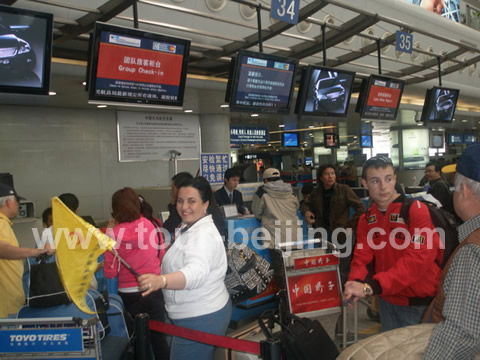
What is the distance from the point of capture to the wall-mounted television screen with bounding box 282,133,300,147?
18.1 metres

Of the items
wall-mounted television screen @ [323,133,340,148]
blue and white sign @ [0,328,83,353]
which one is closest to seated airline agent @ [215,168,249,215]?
blue and white sign @ [0,328,83,353]

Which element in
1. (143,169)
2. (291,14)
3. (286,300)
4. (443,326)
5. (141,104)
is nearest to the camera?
(443,326)

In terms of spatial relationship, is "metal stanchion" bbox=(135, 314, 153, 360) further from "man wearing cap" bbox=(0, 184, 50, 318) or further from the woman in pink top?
A: "man wearing cap" bbox=(0, 184, 50, 318)

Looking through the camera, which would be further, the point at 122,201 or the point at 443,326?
the point at 122,201

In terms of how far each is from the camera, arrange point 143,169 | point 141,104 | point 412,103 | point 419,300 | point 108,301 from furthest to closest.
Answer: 1. point 412,103
2. point 143,169
3. point 141,104
4. point 108,301
5. point 419,300

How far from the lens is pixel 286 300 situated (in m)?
3.86

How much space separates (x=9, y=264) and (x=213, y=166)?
5219mm

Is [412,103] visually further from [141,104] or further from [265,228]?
[141,104]

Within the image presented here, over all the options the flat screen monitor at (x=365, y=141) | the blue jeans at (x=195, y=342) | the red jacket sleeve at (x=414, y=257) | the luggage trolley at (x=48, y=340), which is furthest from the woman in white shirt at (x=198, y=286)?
the flat screen monitor at (x=365, y=141)

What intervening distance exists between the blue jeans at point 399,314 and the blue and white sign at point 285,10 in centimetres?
333

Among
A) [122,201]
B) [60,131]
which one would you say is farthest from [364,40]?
[122,201]

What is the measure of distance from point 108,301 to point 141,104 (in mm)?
2137

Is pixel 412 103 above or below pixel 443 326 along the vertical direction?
above

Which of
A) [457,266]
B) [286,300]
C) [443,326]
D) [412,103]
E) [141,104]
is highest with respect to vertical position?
[412,103]
